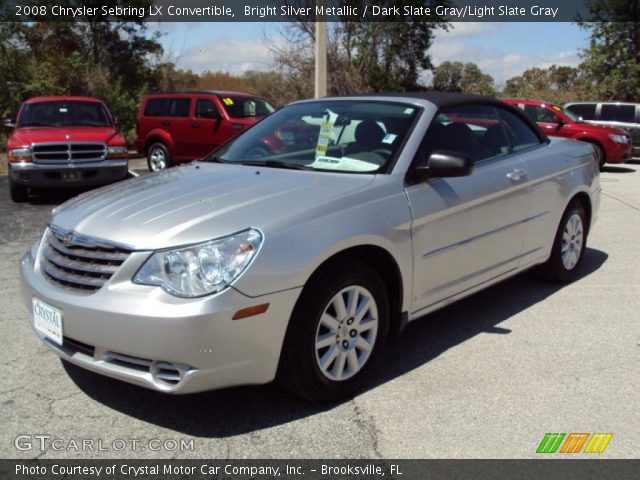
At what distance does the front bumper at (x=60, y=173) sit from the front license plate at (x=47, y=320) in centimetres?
698

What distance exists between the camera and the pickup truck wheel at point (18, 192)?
Answer: 9.94m

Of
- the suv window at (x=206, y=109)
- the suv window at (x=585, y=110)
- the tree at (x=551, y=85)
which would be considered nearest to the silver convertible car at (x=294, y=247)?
the suv window at (x=206, y=109)

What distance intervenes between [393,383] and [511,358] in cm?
83

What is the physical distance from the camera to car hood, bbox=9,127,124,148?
9.83 meters

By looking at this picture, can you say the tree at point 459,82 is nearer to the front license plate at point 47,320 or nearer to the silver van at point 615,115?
the silver van at point 615,115

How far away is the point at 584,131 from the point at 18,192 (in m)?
12.4

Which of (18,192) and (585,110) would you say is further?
(585,110)

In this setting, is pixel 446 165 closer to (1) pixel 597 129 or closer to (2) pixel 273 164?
(2) pixel 273 164

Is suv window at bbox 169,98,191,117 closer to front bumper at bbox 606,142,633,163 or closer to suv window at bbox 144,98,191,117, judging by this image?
suv window at bbox 144,98,191,117

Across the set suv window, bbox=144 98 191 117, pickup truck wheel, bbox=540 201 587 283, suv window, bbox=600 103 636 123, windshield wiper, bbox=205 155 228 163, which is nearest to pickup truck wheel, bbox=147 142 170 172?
suv window, bbox=144 98 191 117

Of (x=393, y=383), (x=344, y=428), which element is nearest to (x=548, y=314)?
(x=393, y=383)

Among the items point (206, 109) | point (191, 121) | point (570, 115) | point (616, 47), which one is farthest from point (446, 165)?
point (616, 47)

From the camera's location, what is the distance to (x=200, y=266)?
289 cm

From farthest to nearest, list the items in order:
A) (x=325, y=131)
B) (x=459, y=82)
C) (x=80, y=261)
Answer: (x=459, y=82) → (x=325, y=131) → (x=80, y=261)
